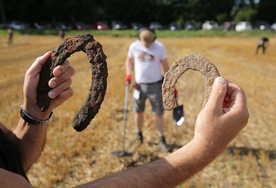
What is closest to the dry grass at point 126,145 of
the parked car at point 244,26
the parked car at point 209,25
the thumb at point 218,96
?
the thumb at point 218,96

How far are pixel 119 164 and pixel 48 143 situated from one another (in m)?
1.56

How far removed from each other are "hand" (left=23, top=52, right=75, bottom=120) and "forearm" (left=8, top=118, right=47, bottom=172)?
0.32ft

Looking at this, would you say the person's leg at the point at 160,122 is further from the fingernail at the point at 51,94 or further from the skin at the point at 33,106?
the fingernail at the point at 51,94

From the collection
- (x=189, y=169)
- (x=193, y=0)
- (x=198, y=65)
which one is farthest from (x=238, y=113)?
(x=193, y=0)

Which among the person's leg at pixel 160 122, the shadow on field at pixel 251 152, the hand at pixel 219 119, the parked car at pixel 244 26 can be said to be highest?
the hand at pixel 219 119

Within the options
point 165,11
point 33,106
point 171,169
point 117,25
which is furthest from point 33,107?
point 165,11

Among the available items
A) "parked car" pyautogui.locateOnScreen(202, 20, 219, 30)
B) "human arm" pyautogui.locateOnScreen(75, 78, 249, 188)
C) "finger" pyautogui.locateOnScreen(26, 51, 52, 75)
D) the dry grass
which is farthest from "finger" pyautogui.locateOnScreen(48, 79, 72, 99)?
"parked car" pyautogui.locateOnScreen(202, 20, 219, 30)

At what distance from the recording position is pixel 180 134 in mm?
6613

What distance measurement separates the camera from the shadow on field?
220 inches

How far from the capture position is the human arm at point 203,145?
161 cm

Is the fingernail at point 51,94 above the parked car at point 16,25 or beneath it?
above

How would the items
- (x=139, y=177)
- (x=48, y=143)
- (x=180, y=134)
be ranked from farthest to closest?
(x=180, y=134) → (x=48, y=143) → (x=139, y=177)

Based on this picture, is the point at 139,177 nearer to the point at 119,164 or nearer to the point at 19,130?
the point at 19,130

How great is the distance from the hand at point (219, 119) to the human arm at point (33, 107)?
1.13 m
